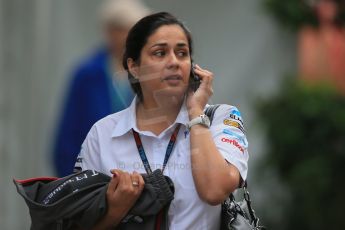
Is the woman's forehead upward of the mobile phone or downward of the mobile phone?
upward

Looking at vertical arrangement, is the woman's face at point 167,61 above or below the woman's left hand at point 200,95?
above

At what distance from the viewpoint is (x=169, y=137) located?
4.14 meters

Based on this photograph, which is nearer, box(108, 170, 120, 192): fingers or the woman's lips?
box(108, 170, 120, 192): fingers

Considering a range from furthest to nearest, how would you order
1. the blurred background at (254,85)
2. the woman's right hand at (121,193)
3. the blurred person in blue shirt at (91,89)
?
the blurred background at (254,85)
the blurred person in blue shirt at (91,89)
the woman's right hand at (121,193)

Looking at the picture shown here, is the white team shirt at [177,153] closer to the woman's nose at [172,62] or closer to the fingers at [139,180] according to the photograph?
the fingers at [139,180]

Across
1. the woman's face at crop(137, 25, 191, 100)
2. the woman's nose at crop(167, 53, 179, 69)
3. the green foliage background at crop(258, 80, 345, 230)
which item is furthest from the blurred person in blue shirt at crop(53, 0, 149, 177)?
the green foliage background at crop(258, 80, 345, 230)

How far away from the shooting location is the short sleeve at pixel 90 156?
13.8 feet

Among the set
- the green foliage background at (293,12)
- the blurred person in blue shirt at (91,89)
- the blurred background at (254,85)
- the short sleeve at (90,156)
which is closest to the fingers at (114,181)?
the short sleeve at (90,156)

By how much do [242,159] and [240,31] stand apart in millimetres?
4630

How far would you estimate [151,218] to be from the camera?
3.97m

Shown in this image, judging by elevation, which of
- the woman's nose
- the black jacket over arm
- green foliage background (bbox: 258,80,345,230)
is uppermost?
the woman's nose

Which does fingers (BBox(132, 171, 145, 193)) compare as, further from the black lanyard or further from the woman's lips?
the woman's lips

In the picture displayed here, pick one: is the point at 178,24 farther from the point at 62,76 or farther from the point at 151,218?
the point at 62,76

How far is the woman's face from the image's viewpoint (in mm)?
4086
